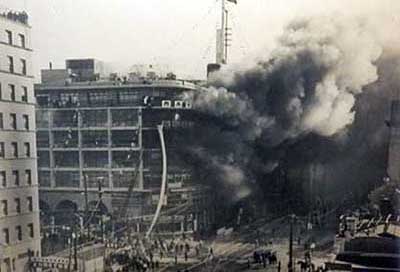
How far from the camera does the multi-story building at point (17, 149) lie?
2727 millimetres

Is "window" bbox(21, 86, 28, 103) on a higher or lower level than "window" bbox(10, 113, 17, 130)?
higher

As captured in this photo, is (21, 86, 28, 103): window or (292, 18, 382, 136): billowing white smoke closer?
(292, 18, 382, 136): billowing white smoke

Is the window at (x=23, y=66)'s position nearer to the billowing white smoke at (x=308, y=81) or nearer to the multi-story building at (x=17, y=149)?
the multi-story building at (x=17, y=149)

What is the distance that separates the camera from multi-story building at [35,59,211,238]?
270cm

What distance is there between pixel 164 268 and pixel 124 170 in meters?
0.58

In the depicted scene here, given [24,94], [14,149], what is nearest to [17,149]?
[14,149]

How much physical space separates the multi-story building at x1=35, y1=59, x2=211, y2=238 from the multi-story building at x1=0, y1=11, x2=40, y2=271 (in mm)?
63

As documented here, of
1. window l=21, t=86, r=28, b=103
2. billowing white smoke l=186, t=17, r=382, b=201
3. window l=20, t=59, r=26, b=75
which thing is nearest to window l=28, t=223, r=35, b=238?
window l=21, t=86, r=28, b=103


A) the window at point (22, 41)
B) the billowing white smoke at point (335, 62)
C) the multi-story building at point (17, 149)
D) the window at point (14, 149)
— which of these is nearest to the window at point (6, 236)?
the multi-story building at point (17, 149)

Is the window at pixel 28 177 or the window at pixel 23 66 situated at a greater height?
the window at pixel 23 66

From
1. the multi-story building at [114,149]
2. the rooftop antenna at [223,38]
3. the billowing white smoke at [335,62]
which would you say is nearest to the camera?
the billowing white smoke at [335,62]

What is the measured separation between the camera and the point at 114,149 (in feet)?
9.08

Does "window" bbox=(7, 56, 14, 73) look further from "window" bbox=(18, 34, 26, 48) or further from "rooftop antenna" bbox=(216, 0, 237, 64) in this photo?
"rooftop antenna" bbox=(216, 0, 237, 64)

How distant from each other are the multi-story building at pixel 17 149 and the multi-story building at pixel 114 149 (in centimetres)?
6
